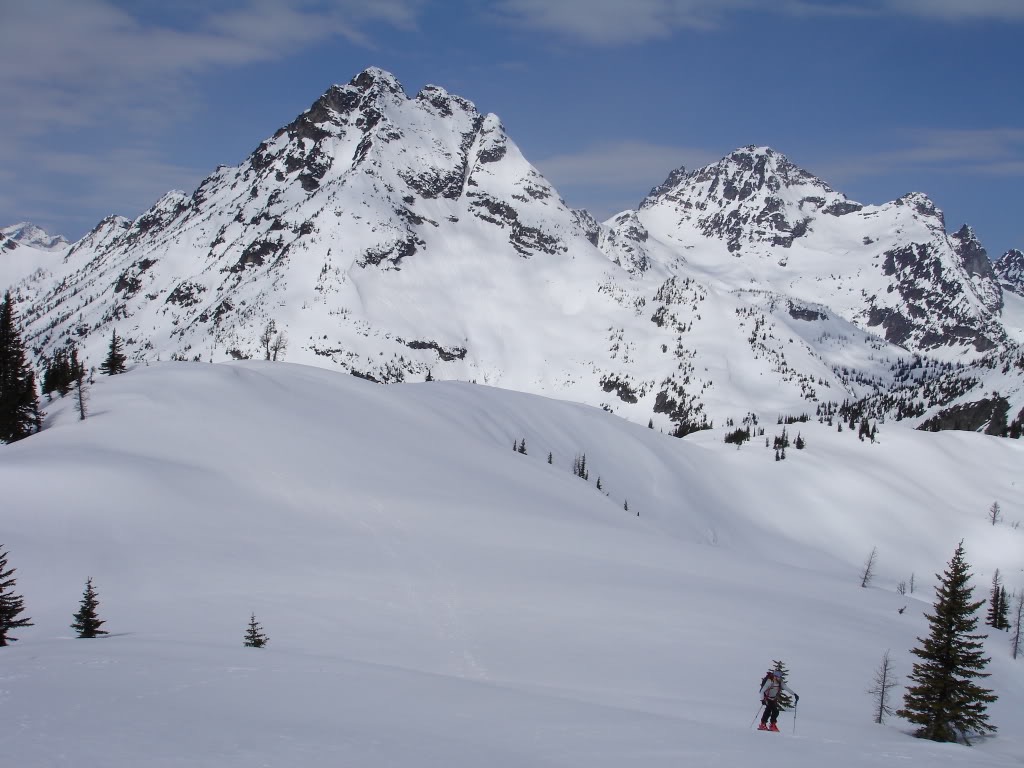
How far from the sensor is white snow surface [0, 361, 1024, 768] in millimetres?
14320

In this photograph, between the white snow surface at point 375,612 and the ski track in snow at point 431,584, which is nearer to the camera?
the white snow surface at point 375,612

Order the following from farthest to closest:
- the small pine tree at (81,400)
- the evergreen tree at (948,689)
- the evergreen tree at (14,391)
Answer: the evergreen tree at (14,391)
the small pine tree at (81,400)
the evergreen tree at (948,689)

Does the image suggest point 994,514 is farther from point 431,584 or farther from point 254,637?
point 254,637

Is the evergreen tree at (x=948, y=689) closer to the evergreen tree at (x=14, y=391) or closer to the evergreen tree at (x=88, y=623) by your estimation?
the evergreen tree at (x=88, y=623)

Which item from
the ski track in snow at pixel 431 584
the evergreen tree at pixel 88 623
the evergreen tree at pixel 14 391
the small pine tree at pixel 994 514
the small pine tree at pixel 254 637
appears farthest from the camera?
the small pine tree at pixel 994 514

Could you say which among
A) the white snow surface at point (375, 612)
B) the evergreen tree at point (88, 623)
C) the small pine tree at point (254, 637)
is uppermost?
the white snow surface at point (375, 612)

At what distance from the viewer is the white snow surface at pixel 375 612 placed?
14.3 m

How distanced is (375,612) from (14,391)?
197ft

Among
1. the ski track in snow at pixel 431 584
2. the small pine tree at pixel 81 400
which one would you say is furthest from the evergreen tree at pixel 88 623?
the small pine tree at pixel 81 400

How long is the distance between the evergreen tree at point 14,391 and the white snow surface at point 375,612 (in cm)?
257

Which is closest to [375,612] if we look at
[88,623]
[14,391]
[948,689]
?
[88,623]

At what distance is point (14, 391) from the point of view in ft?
235

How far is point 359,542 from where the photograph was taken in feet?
146

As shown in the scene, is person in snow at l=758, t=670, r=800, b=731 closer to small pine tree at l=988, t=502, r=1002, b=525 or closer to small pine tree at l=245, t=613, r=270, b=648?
small pine tree at l=245, t=613, r=270, b=648
